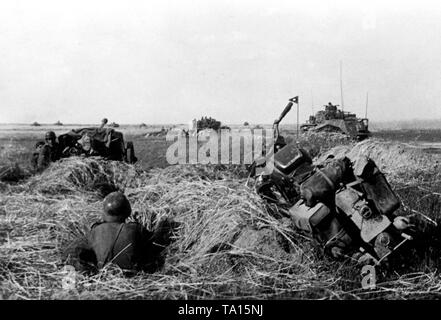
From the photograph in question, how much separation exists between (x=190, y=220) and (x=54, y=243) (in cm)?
159

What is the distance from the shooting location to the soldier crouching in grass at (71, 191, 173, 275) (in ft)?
15.1

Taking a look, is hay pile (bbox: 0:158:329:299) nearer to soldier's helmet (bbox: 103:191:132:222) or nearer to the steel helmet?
soldier's helmet (bbox: 103:191:132:222)

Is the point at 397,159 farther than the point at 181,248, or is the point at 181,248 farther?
the point at 397,159

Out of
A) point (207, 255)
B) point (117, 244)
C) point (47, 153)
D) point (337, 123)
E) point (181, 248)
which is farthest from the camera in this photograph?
point (337, 123)

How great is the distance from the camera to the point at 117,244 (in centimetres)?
464

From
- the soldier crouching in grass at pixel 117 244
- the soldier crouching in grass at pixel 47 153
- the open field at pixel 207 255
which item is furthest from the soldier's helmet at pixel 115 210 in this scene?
the soldier crouching in grass at pixel 47 153


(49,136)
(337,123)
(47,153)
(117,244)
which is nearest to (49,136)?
(49,136)

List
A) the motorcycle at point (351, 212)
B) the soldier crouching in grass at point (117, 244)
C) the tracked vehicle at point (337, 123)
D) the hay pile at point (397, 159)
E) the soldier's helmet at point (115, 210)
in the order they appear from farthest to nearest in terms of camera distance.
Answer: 1. the tracked vehicle at point (337, 123)
2. the hay pile at point (397, 159)
3. the soldier's helmet at point (115, 210)
4. the soldier crouching in grass at point (117, 244)
5. the motorcycle at point (351, 212)

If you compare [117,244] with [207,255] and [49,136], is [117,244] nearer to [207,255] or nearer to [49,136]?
[207,255]

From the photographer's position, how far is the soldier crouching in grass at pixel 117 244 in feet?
15.1

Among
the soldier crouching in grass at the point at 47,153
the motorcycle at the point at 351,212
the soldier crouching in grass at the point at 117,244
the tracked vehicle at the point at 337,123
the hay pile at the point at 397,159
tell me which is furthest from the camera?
the tracked vehicle at the point at 337,123

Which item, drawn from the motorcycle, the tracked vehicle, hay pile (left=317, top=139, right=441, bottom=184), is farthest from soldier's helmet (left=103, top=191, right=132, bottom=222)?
the tracked vehicle

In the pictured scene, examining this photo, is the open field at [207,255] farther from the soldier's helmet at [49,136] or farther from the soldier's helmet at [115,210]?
the soldier's helmet at [49,136]
